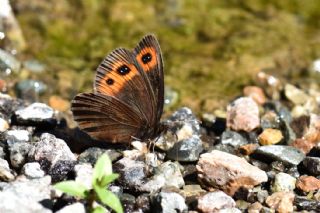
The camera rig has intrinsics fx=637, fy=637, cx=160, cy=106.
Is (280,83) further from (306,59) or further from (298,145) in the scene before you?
(298,145)

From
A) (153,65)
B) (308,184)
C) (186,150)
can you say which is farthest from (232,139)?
(153,65)

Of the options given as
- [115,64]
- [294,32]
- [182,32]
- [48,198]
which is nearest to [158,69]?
[115,64]

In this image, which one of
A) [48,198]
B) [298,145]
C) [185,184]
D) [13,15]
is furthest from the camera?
[13,15]

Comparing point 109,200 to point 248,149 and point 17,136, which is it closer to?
point 17,136

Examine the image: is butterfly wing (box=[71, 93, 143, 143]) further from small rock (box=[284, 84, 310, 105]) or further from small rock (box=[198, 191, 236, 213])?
small rock (box=[284, 84, 310, 105])

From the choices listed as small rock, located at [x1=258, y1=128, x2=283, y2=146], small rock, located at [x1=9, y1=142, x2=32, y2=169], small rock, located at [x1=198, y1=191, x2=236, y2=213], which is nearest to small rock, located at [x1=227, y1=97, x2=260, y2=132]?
small rock, located at [x1=258, y1=128, x2=283, y2=146]

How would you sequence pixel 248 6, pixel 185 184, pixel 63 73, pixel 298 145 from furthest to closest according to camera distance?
pixel 248 6
pixel 63 73
pixel 298 145
pixel 185 184

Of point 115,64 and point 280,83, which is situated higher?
point 280,83
